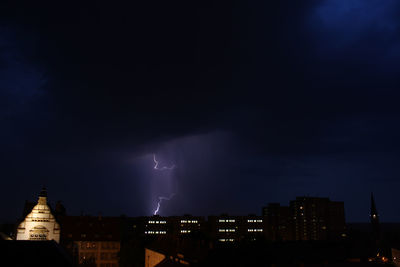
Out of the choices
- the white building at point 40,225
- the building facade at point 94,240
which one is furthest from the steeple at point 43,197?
the building facade at point 94,240

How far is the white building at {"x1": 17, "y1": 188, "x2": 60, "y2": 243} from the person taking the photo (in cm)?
9169

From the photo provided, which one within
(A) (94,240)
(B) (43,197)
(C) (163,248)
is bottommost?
(C) (163,248)

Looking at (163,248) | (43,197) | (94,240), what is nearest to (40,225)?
(43,197)

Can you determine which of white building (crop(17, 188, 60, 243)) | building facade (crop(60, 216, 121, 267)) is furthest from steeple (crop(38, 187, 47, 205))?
building facade (crop(60, 216, 121, 267))

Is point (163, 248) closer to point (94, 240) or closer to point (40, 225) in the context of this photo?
point (40, 225)

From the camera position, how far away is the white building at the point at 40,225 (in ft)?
301

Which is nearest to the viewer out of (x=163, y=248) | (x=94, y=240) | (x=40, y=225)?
(x=163, y=248)

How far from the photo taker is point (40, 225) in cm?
9325

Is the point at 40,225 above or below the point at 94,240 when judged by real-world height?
above

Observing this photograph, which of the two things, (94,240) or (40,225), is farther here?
(94,240)

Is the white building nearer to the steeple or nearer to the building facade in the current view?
the steeple

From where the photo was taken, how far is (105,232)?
11206cm

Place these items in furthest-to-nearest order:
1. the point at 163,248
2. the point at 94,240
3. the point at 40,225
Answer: the point at 94,240 < the point at 40,225 < the point at 163,248

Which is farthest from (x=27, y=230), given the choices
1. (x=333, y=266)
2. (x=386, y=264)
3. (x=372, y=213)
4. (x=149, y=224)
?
(x=372, y=213)
